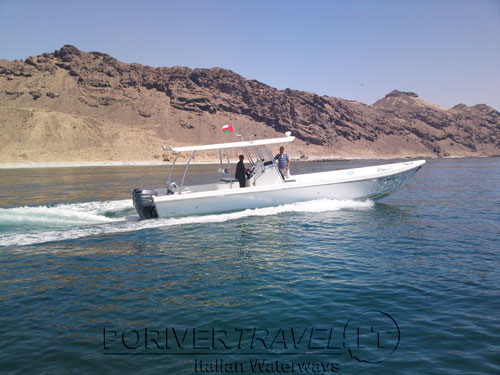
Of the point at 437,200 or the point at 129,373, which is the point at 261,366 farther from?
the point at 437,200

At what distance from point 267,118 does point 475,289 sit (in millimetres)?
108210

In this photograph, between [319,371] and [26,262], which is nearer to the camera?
[319,371]

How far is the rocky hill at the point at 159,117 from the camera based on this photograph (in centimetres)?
7750

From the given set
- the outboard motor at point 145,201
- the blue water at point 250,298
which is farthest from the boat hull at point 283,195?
the blue water at point 250,298

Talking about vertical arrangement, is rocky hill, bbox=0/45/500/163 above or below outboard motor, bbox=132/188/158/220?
above

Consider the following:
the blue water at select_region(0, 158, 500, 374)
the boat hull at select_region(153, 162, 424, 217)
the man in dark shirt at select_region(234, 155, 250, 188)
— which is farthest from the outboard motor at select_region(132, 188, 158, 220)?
the man in dark shirt at select_region(234, 155, 250, 188)

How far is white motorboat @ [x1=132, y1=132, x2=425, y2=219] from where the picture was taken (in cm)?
1346

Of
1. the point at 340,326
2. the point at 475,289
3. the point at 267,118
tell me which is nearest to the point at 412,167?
the point at 475,289

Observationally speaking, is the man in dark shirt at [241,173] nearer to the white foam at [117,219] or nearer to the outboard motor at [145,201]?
the white foam at [117,219]

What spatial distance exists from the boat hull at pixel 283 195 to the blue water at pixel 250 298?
879 millimetres

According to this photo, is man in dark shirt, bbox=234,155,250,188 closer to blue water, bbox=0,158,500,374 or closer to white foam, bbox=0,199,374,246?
white foam, bbox=0,199,374,246

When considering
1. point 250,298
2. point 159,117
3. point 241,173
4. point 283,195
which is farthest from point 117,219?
point 159,117

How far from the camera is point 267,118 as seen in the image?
371ft

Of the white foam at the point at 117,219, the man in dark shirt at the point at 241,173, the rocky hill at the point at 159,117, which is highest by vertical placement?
the rocky hill at the point at 159,117
